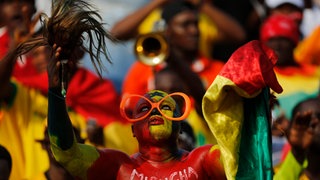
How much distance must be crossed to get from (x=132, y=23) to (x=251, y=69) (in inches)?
177

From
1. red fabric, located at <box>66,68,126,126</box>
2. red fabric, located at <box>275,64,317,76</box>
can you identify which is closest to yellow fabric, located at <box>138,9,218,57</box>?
red fabric, located at <box>275,64,317,76</box>

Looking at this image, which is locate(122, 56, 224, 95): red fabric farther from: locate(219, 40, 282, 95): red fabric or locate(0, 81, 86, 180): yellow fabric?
locate(219, 40, 282, 95): red fabric

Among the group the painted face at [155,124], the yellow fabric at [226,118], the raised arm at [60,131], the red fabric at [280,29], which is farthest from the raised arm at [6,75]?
the red fabric at [280,29]

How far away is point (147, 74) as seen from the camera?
33.3 feet

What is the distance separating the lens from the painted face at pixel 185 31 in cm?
1009

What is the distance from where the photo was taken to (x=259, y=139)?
6.25 m

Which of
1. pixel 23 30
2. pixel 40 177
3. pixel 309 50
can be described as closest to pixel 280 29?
pixel 309 50

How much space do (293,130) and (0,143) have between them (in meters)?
1.95

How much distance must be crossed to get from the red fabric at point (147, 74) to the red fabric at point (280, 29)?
508 millimetres

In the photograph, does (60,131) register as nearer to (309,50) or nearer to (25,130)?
(25,130)

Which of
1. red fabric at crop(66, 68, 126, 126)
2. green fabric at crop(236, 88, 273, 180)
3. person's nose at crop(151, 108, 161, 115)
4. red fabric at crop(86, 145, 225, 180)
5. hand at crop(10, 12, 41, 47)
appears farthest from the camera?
red fabric at crop(66, 68, 126, 126)

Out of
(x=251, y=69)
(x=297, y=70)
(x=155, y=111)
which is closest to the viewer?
(x=251, y=69)

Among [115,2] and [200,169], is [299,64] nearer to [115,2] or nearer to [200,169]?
[115,2]

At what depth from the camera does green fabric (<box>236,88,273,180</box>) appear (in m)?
6.21
